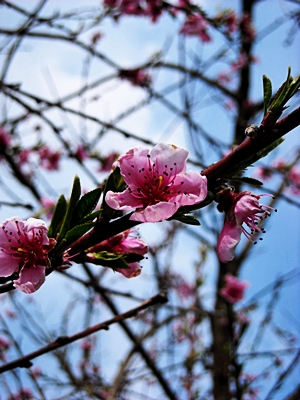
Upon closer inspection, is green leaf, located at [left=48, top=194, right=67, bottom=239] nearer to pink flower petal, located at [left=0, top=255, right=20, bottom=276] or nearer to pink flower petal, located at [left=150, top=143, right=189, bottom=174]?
pink flower petal, located at [left=0, top=255, right=20, bottom=276]

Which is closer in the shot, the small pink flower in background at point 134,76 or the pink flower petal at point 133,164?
the pink flower petal at point 133,164

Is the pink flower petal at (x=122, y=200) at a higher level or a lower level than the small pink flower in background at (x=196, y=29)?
lower

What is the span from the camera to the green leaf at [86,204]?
917mm

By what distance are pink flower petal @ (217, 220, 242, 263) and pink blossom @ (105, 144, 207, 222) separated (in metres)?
0.15

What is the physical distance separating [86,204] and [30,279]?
0.21 metres

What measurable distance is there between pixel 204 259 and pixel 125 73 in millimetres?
2840

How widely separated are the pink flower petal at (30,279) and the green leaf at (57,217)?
106 millimetres

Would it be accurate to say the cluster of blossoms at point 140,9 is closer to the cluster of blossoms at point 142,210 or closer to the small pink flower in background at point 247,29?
the small pink flower in background at point 247,29

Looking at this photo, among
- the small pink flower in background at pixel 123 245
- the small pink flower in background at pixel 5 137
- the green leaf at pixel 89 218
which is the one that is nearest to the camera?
the green leaf at pixel 89 218

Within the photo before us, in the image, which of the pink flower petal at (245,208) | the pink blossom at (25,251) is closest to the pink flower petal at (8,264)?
the pink blossom at (25,251)

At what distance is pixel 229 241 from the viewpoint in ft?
3.05

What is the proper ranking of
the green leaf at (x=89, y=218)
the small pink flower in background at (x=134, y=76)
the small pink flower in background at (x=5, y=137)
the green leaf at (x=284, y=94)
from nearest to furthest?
the green leaf at (x=284, y=94), the green leaf at (x=89, y=218), the small pink flower in background at (x=5, y=137), the small pink flower in background at (x=134, y=76)

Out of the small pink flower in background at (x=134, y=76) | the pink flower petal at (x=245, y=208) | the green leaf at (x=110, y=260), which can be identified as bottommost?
the pink flower petal at (x=245, y=208)

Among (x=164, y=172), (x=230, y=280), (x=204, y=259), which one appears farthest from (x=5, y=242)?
(x=204, y=259)
